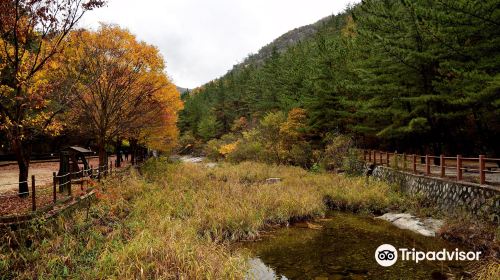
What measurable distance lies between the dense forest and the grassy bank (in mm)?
5957

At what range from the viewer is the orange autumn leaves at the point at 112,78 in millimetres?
18406

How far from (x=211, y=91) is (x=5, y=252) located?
86958 millimetres

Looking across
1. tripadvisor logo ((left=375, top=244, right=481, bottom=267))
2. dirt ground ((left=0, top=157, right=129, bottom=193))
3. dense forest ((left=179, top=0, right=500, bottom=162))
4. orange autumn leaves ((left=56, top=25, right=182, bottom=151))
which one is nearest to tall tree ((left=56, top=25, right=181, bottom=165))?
orange autumn leaves ((left=56, top=25, right=182, bottom=151))

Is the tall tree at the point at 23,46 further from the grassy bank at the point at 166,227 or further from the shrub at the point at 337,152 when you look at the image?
the shrub at the point at 337,152

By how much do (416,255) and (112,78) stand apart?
17082 mm

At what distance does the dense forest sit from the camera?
15.9 m

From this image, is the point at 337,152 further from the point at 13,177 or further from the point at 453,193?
the point at 13,177

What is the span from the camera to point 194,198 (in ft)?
52.9

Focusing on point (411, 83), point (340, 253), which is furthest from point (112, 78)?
point (411, 83)

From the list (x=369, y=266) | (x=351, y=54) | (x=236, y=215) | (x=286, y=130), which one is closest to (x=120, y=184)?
(x=236, y=215)

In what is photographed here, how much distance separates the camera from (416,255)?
414 inches

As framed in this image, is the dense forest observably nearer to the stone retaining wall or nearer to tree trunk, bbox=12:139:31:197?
the stone retaining wall

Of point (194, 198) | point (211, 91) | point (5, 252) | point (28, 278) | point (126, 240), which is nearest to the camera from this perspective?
point (28, 278)

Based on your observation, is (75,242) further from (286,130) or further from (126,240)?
(286,130)
